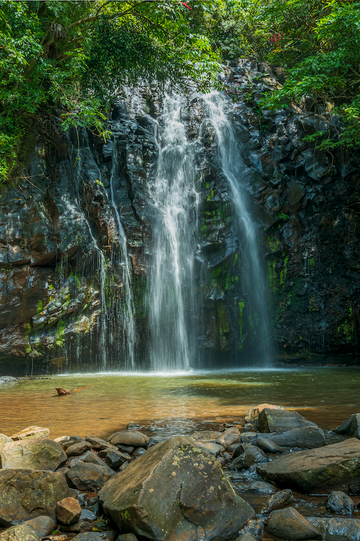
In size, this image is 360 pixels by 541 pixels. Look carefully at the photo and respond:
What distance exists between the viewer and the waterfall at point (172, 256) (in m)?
13.3

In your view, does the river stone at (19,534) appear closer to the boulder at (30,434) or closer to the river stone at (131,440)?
the river stone at (131,440)

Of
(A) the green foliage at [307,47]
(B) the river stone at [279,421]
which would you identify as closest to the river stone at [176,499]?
(B) the river stone at [279,421]

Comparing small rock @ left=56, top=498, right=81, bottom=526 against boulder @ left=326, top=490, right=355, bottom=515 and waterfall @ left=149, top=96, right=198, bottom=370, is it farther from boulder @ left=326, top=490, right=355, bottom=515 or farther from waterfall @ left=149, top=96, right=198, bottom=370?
waterfall @ left=149, top=96, right=198, bottom=370

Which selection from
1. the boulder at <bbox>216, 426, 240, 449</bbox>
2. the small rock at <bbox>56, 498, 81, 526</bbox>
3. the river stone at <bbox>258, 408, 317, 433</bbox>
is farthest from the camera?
the river stone at <bbox>258, 408, 317, 433</bbox>

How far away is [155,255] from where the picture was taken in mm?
13789

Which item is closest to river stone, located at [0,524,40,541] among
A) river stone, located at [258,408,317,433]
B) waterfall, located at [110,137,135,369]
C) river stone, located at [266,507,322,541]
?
river stone, located at [266,507,322,541]

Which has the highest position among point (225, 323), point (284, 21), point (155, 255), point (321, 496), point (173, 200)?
point (284, 21)

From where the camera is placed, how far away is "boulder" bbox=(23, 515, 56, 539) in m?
2.39

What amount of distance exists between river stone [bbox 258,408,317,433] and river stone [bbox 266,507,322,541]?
202cm

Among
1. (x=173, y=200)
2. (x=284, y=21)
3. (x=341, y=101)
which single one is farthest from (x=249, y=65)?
(x=173, y=200)

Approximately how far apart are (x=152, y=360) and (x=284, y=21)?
15.4 metres

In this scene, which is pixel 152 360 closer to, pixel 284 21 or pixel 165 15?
pixel 165 15

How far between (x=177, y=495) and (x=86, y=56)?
12.1 meters

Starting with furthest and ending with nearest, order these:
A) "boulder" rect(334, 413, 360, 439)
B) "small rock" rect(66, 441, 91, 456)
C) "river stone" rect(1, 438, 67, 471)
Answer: "boulder" rect(334, 413, 360, 439), "small rock" rect(66, 441, 91, 456), "river stone" rect(1, 438, 67, 471)
